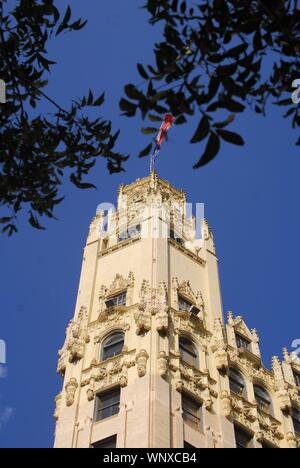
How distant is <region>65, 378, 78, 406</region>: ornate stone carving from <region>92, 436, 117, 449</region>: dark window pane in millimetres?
3361

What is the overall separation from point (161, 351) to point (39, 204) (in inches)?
853

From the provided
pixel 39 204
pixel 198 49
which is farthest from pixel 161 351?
pixel 198 49

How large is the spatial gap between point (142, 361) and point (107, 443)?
14.3ft

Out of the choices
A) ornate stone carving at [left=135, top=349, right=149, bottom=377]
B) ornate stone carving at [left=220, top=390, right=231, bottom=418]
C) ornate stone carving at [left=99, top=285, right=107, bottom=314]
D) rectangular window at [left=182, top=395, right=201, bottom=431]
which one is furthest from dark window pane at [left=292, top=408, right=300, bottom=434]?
ornate stone carving at [left=99, top=285, right=107, bottom=314]

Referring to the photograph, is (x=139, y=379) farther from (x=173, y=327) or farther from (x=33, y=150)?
(x=33, y=150)

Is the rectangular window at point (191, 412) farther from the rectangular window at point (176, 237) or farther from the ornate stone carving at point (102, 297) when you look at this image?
the rectangular window at point (176, 237)

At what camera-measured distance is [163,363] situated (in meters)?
36.8

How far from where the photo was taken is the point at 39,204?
17172mm

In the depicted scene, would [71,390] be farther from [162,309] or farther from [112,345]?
[162,309]

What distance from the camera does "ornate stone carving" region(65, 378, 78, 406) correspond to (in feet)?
122

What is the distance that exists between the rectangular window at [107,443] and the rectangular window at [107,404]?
1.56 m

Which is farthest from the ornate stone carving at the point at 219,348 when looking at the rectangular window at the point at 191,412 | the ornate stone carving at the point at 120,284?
the ornate stone carving at the point at 120,284

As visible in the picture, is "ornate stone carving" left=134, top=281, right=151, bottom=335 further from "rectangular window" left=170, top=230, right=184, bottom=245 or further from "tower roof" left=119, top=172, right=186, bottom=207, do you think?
"tower roof" left=119, top=172, right=186, bottom=207

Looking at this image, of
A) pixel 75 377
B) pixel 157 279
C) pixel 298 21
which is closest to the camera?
pixel 298 21
